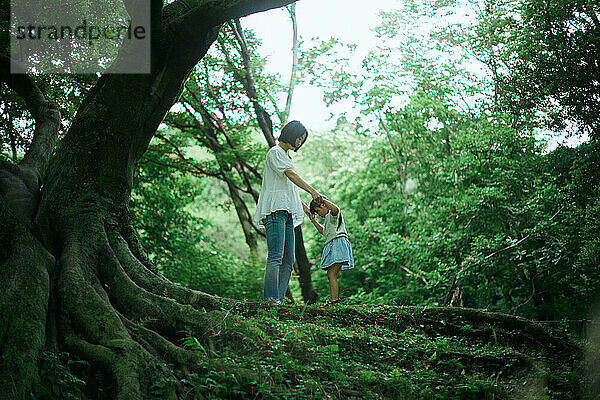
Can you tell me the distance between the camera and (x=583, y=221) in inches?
329

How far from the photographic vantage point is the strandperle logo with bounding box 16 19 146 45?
7.98 metres

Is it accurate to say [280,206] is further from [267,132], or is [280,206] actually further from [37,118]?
[267,132]

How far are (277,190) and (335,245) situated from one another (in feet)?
3.53

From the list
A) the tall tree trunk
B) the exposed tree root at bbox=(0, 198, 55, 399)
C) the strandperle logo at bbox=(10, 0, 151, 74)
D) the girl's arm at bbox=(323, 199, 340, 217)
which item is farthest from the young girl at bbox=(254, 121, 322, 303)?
the tall tree trunk

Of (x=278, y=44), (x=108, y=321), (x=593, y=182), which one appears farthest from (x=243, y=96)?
(x=108, y=321)

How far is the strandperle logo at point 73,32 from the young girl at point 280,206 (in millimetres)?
3775

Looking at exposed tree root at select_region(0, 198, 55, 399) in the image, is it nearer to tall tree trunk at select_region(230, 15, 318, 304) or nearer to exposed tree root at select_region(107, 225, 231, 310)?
exposed tree root at select_region(107, 225, 231, 310)

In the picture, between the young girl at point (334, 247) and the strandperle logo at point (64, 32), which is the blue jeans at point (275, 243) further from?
the strandperle logo at point (64, 32)

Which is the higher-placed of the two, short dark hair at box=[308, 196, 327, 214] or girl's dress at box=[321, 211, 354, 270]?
short dark hair at box=[308, 196, 327, 214]

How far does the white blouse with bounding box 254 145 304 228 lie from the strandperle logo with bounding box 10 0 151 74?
316 cm

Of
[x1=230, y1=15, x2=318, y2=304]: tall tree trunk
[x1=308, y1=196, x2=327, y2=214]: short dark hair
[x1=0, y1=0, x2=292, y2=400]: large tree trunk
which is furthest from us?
[x1=230, y1=15, x2=318, y2=304]: tall tree trunk

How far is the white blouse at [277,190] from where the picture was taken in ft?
17.2

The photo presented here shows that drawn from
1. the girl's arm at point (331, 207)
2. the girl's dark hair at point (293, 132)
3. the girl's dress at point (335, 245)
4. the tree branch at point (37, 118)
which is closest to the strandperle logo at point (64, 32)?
the tree branch at point (37, 118)

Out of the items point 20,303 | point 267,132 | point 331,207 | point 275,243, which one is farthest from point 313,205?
point 267,132
